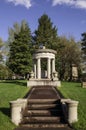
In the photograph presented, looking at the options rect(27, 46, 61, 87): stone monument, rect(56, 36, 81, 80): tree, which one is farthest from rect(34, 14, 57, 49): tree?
rect(27, 46, 61, 87): stone monument

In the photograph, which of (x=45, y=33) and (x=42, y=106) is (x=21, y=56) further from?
(x=42, y=106)

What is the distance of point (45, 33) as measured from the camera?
64.4 meters

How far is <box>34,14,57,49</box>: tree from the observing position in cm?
6078

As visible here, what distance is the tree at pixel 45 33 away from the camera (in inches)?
2393

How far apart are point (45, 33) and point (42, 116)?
5053 centimetres

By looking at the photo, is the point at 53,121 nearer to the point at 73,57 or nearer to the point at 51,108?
the point at 51,108

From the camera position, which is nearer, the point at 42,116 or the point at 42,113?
the point at 42,116

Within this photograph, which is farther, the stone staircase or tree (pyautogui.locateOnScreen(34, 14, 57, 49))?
tree (pyautogui.locateOnScreen(34, 14, 57, 49))

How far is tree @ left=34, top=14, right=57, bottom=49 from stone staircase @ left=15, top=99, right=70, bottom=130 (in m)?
42.8

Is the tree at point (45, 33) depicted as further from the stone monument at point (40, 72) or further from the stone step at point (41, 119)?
the stone step at point (41, 119)

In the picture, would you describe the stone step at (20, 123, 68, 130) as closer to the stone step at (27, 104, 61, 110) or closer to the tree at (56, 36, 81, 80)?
Result: the stone step at (27, 104, 61, 110)

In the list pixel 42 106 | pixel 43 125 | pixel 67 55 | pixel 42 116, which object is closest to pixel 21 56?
pixel 67 55

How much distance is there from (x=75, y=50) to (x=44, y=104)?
43406mm

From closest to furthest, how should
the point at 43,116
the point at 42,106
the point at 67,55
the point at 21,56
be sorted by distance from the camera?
the point at 43,116 < the point at 42,106 < the point at 21,56 < the point at 67,55
